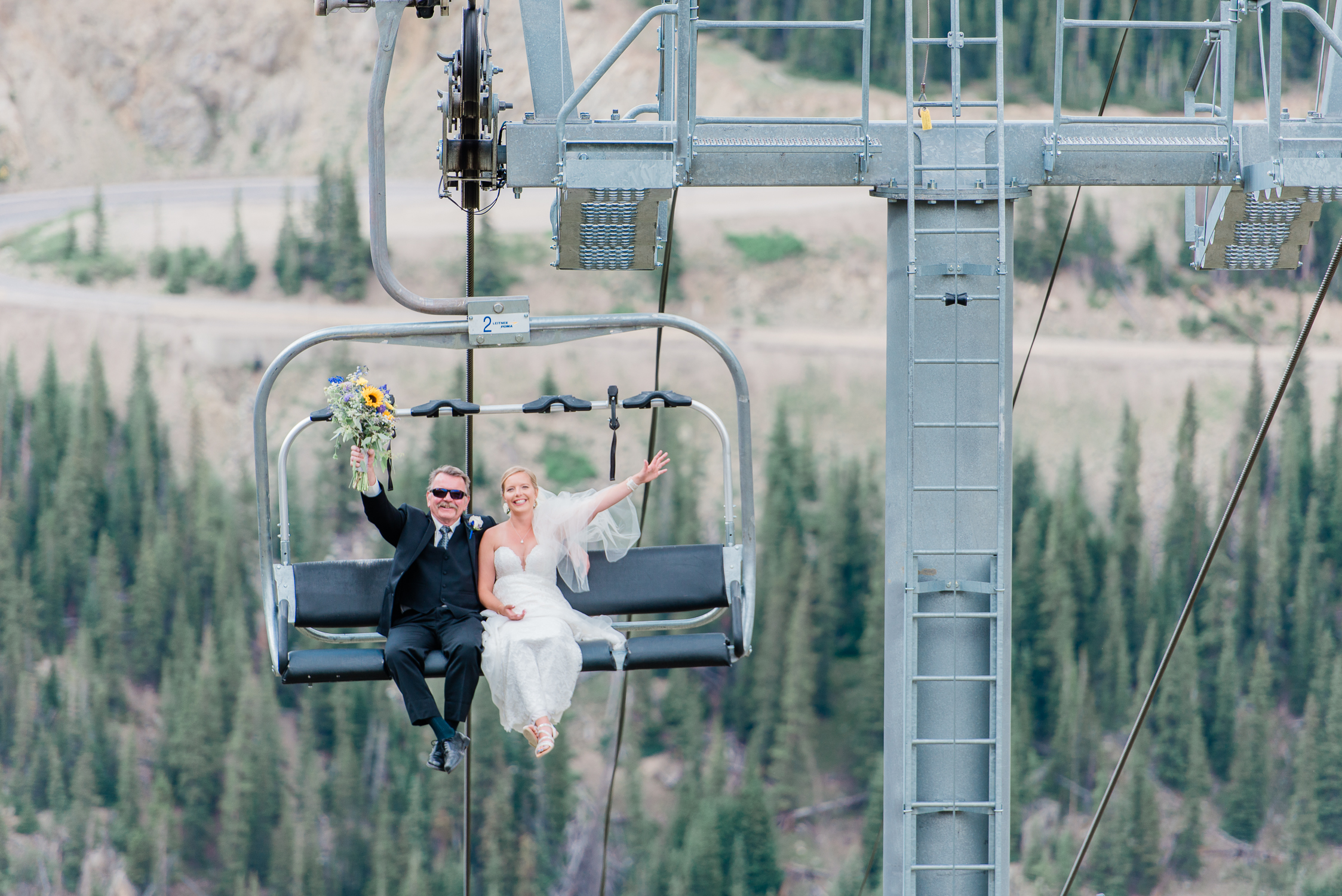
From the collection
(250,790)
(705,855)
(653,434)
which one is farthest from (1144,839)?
(653,434)

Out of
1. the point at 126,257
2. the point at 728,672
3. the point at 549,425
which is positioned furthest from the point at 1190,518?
the point at 126,257

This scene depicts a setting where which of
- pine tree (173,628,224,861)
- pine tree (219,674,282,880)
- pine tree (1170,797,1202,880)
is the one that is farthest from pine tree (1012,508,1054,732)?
pine tree (173,628,224,861)

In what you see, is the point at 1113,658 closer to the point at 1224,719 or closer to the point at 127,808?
the point at 1224,719

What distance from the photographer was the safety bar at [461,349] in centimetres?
452

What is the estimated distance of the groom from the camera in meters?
4.86

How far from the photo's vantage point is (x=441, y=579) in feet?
16.7

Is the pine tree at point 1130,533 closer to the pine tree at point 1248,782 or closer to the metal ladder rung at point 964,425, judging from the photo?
the pine tree at point 1248,782

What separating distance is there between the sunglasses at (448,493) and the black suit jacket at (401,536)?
72 mm

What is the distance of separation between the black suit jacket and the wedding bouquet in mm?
145

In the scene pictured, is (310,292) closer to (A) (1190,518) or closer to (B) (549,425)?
(B) (549,425)

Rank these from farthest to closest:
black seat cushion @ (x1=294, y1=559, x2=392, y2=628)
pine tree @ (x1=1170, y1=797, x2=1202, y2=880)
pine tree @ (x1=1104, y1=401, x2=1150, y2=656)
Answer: pine tree @ (x1=1104, y1=401, x2=1150, y2=656) < pine tree @ (x1=1170, y1=797, x2=1202, y2=880) < black seat cushion @ (x1=294, y1=559, x2=392, y2=628)

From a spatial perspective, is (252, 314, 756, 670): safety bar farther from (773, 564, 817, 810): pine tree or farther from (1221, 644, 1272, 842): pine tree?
(1221, 644, 1272, 842): pine tree

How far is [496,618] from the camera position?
5.11 m

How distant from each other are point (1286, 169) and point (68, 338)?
137ft
